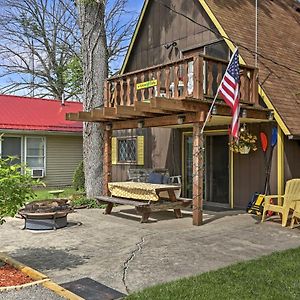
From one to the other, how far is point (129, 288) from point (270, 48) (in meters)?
8.72

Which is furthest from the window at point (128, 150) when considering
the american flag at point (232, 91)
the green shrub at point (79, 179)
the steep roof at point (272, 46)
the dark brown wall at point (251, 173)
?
the american flag at point (232, 91)

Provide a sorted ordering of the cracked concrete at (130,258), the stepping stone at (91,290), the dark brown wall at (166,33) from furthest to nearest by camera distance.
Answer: the dark brown wall at (166,33)
the cracked concrete at (130,258)
the stepping stone at (91,290)

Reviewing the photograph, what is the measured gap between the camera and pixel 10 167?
5.09 metres

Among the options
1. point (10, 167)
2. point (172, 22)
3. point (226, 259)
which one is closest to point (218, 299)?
point (226, 259)

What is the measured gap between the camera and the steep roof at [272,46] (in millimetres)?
10070

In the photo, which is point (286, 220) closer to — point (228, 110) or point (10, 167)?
point (228, 110)

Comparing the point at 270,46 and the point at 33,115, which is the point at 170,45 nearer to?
the point at 270,46

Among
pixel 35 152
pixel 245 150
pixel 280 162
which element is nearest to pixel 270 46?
pixel 245 150

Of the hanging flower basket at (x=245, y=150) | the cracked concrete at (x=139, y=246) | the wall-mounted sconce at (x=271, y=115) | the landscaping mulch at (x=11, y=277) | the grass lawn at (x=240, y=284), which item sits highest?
the wall-mounted sconce at (x=271, y=115)

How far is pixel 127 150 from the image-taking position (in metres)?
14.7

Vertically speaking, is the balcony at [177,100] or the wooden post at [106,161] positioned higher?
the balcony at [177,100]

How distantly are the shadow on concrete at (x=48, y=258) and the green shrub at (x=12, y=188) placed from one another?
1070mm

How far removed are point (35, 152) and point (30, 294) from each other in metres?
14.3

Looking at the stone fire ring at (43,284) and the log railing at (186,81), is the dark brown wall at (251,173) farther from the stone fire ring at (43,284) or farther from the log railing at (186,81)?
the stone fire ring at (43,284)
